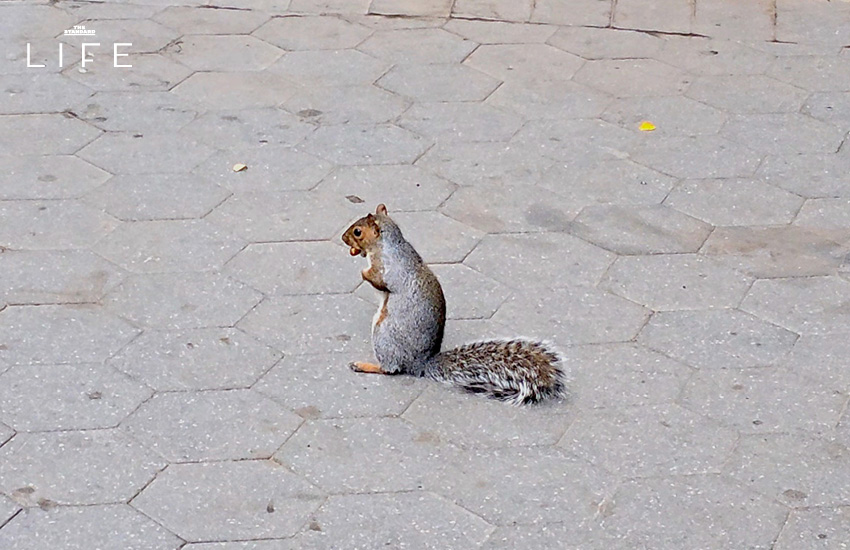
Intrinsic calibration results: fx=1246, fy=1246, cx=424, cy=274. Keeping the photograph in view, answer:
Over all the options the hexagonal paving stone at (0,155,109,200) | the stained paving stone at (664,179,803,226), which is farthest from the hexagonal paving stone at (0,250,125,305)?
the stained paving stone at (664,179,803,226)

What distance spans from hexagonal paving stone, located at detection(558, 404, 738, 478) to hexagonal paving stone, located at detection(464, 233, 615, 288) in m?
0.86

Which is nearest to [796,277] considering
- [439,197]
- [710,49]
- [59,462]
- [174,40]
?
[439,197]

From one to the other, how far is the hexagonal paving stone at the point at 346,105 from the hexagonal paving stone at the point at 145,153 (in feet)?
2.00

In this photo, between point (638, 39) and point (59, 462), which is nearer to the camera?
point (59, 462)

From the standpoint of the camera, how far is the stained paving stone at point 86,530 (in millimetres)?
3758

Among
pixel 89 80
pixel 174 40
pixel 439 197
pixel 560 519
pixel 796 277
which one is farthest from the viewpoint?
pixel 174 40

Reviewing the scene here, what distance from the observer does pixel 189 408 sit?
170 inches

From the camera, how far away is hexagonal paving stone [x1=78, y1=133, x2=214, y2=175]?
5781 millimetres

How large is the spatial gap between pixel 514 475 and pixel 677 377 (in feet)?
2.69

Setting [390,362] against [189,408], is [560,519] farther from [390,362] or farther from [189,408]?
[189,408]

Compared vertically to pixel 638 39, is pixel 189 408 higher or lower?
lower

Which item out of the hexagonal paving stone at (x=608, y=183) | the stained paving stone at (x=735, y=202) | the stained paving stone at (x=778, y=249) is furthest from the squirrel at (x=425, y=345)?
the stained paving stone at (x=735, y=202)

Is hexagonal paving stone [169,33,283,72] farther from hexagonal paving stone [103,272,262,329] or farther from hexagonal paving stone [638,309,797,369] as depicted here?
hexagonal paving stone [638,309,797,369]

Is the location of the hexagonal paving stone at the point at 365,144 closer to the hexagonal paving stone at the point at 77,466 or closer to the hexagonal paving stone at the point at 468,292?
the hexagonal paving stone at the point at 468,292
